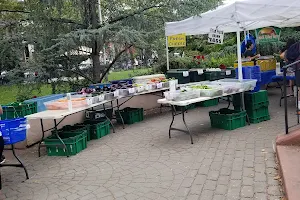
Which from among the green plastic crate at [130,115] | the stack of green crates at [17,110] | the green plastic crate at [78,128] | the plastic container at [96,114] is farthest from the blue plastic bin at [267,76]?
the stack of green crates at [17,110]

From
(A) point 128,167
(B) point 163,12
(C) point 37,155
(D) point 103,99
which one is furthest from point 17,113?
(B) point 163,12

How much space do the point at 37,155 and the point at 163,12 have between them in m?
5.67

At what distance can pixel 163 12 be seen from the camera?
368 inches

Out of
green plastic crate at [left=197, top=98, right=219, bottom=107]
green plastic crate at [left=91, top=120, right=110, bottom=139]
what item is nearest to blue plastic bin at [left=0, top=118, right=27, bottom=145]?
green plastic crate at [left=91, top=120, right=110, bottom=139]

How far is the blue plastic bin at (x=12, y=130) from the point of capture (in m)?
4.23

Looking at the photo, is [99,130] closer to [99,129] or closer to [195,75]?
[99,129]

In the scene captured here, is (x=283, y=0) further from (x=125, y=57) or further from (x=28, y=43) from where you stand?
(x=28, y=43)

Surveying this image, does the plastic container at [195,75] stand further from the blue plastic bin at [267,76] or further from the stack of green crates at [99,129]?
the stack of green crates at [99,129]

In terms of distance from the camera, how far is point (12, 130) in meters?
4.30

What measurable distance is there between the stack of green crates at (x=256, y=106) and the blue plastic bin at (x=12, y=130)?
456 centimetres

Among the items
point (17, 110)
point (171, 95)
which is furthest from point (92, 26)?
point (171, 95)

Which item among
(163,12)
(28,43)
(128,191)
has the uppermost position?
(163,12)

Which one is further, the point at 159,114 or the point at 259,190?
the point at 159,114

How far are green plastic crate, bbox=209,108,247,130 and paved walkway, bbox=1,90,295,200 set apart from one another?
0.54 ft
